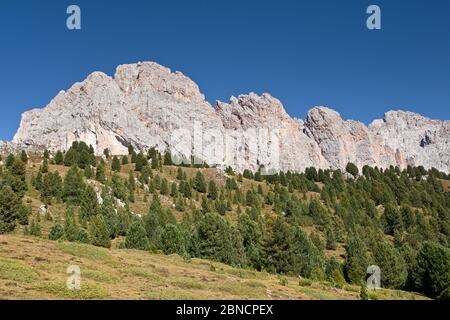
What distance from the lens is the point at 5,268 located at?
2694 cm

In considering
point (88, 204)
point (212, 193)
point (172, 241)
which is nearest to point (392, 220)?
point (212, 193)

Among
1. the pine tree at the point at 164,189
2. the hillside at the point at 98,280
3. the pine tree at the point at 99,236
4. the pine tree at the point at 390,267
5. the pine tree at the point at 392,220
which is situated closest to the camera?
the hillside at the point at 98,280

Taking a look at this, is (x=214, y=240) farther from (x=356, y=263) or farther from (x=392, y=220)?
(x=392, y=220)

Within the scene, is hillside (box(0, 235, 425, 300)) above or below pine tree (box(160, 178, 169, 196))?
below

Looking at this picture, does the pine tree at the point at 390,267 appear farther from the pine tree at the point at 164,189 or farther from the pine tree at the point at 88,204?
the pine tree at the point at 164,189

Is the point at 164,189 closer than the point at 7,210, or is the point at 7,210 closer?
the point at 7,210

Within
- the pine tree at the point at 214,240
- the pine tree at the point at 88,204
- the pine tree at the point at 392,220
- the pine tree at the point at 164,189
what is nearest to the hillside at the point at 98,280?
the pine tree at the point at 214,240

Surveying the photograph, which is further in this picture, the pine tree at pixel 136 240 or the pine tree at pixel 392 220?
the pine tree at pixel 392 220

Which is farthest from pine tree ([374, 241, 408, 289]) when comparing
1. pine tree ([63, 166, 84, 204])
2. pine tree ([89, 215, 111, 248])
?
pine tree ([63, 166, 84, 204])

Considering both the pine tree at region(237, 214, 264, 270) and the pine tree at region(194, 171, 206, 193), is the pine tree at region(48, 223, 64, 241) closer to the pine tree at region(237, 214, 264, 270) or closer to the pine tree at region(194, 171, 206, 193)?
the pine tree at region(237, 214, 264, 270)

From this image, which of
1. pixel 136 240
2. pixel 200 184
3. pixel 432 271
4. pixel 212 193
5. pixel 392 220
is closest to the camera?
pixel 432 271
